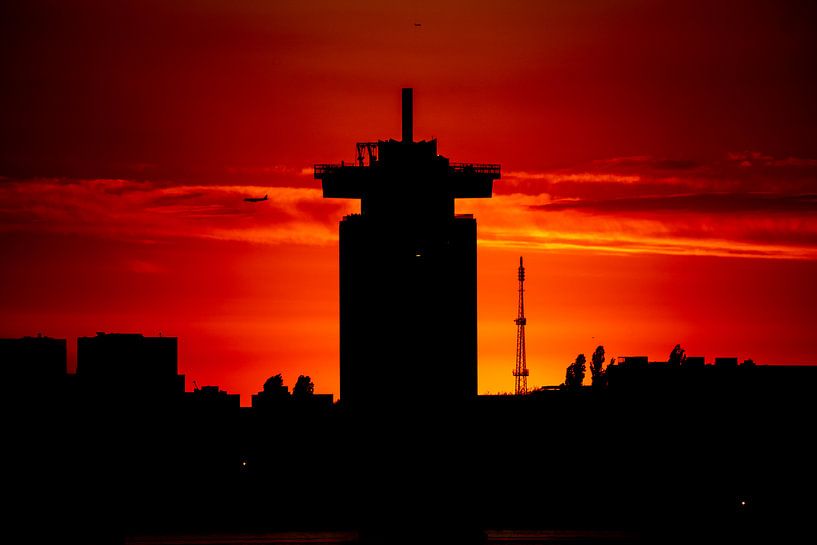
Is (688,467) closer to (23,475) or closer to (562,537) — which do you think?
(562,537)

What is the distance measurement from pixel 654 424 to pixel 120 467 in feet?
205

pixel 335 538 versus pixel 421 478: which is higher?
pixel 421 478

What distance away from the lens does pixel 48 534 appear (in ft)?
433

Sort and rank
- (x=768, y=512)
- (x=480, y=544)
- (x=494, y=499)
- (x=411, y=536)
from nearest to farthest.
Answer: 1. (x=480, y=544)
2. (x=411, y=536)
3. (x=768, y=512)
4. (x=494, y=499)

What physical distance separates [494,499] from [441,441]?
26.2 m

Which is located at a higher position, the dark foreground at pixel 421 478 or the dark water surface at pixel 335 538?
the dark foreground at pixel 421 478

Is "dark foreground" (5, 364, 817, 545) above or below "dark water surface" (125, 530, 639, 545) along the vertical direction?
above

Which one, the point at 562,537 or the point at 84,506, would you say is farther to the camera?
the point at 84,506

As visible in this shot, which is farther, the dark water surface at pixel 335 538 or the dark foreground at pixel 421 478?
the dark foreground at pixel 421 478

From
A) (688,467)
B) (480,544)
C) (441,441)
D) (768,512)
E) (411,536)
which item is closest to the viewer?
(480,544)

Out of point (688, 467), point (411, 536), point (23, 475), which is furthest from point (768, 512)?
point (23, 475)

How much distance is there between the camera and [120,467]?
184m

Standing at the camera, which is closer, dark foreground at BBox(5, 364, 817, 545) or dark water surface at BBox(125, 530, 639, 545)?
dark water surface at BBox(125, 530, 639, 545)

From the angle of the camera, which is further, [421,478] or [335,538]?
[421,478]
